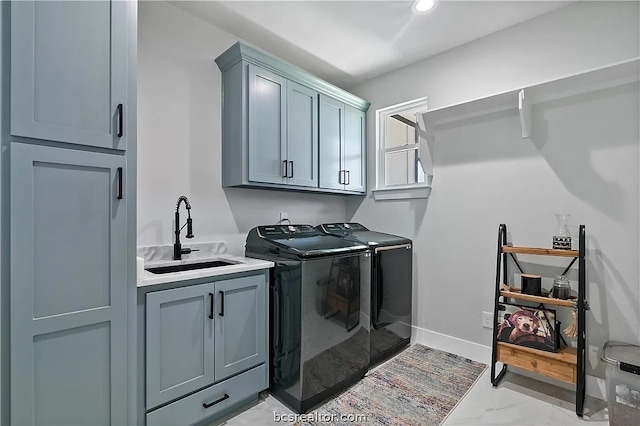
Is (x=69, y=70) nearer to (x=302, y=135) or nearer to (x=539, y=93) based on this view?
(x=302, y=135)

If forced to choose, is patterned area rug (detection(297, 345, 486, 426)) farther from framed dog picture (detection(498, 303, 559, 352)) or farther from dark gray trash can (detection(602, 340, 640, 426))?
dark gray trash can (detection(602, 340, 640, 426))

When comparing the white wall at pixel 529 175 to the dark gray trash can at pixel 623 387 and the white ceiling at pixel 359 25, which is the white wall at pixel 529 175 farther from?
the dark gray trash can at pixel 623 387

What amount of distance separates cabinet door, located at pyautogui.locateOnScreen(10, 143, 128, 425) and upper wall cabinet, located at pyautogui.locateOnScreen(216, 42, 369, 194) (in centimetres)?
101

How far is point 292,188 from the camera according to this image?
2600 millimetres

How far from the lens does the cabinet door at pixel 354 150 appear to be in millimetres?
3055

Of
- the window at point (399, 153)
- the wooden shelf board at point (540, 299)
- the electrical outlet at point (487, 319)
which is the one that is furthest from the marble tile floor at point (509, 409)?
the window at point (399, 153)

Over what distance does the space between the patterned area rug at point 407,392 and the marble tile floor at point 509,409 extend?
3.6 inches

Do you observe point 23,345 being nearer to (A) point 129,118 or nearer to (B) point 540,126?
(A) point 129,118

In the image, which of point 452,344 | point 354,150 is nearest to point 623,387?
point 452,344

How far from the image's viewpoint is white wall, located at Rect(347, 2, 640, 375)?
6.28 feet

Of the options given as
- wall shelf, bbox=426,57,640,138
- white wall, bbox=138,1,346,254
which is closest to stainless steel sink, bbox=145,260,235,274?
white wall, bbox=138,1,346,254

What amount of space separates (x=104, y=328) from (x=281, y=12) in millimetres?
2204

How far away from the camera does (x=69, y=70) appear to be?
125 cm

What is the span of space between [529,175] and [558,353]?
3.98 feet
